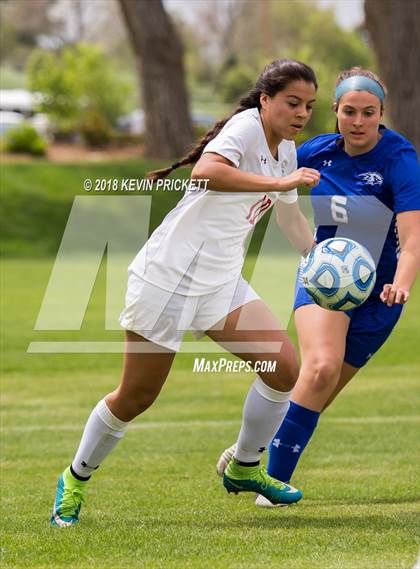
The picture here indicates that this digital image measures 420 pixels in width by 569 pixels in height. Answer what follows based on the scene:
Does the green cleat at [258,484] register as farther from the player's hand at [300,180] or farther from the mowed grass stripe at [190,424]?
the mowed grass stripe at [190,424]

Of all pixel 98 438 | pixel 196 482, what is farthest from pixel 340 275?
pixel 196 482

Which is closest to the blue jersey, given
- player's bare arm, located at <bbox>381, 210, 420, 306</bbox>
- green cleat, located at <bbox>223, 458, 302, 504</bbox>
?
player's bare arm, located at <bbox>381, 210, 420, 306</bbox>

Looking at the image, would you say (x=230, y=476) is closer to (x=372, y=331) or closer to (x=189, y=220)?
(x=372, y=331)

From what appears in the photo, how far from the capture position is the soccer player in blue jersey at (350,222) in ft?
20.3

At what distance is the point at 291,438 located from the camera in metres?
6.39

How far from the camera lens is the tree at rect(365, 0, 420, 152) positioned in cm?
2377

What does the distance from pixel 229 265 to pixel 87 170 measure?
2491 centimetres

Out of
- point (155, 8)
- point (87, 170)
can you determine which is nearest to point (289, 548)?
point (155, 8)

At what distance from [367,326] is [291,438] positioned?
71 centimetres

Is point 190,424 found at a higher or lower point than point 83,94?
higher

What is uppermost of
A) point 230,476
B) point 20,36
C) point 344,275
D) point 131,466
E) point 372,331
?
point 344,275

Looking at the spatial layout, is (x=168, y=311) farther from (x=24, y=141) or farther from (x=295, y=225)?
(x=24, y=141)

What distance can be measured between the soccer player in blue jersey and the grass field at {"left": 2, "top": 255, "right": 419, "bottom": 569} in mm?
512

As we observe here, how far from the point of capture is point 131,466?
25.4ft
